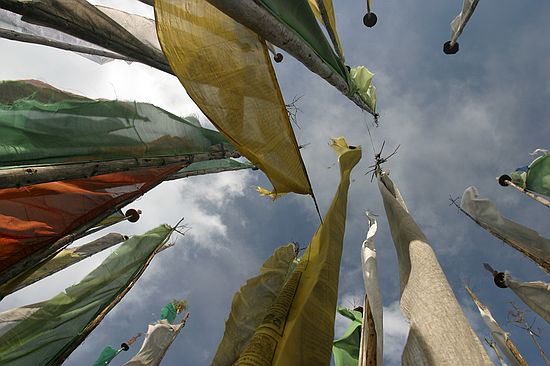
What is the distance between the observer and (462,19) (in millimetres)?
6098

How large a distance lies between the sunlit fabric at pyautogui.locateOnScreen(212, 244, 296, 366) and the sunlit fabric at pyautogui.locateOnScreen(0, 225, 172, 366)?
75.2 inches

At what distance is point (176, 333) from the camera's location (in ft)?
28.2

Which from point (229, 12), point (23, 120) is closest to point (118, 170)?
point (23, 120)

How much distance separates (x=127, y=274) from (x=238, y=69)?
12.5ft

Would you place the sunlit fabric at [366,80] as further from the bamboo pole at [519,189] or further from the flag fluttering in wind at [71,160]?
the bamboo pole at [519,189]

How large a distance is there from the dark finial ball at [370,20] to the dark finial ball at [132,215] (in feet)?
16.6

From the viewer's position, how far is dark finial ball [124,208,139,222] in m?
6.40

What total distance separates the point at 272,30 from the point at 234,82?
17.7 inches

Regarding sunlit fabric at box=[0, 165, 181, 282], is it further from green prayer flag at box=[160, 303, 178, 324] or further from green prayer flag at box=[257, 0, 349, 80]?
green prayer flag at box=[160, 303, 178, 324]

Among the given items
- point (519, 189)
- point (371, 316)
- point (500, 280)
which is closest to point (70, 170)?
point (371, 316)

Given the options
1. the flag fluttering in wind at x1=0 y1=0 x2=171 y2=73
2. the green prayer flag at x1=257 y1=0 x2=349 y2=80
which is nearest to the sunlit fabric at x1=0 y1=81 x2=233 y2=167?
the flag fluttering in wind at x1=0 y1=0 x2=171 y2=73

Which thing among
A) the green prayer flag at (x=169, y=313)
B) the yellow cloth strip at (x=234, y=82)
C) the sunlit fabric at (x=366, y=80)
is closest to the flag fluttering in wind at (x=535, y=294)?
the sunlit fabric at (x=366, y=80)

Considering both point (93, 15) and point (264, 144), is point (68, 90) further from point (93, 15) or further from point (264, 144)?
point (264, 144)

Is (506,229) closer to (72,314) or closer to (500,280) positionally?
(500,280)
